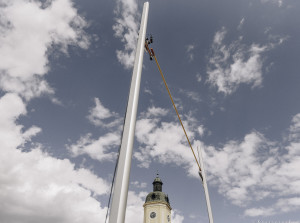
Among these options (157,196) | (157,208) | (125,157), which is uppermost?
(157,196)

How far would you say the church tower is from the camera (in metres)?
45.0

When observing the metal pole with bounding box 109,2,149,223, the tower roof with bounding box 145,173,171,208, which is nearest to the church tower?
the tower roof with bounding box 145,173,171,208

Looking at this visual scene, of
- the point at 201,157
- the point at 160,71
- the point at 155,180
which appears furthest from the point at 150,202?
the point at 160,71

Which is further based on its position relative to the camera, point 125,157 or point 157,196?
point 157,196

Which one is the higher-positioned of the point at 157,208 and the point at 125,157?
the point at 157,208

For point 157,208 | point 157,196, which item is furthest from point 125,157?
point 157,196

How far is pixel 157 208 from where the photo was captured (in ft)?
152

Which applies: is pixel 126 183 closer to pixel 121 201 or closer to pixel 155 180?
pixel 121 201

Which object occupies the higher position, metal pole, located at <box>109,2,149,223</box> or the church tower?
the church tower

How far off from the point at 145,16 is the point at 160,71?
2483mm

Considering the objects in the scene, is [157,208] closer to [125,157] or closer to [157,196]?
[157,196]

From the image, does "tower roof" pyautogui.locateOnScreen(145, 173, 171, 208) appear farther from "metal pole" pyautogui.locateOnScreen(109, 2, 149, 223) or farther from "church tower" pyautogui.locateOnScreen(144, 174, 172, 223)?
"metal pole" pyautogui.locateOnScreen(109, 2, 149, 223)

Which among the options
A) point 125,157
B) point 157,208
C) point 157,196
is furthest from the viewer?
point 157,196

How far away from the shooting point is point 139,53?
4574 mm
